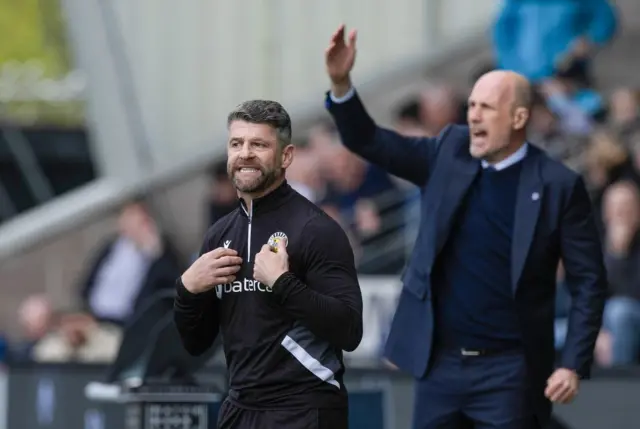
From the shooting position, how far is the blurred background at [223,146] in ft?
38.5

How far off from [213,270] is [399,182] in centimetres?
914

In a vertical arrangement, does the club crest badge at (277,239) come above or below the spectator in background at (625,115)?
below

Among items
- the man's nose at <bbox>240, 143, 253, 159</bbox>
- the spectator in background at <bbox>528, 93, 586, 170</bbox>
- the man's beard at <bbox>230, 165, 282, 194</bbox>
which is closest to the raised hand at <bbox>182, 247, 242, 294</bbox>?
the man's beard at <bbox>230, 165, 282, 194</bbox>

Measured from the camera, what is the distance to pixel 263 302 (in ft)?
21.3

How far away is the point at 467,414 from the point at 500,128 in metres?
1.30

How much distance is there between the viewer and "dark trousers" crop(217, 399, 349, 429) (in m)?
6.43

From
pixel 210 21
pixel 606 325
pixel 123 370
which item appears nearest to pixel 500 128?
pixel 123 370

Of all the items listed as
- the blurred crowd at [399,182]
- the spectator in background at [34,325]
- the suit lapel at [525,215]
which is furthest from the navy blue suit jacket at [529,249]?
the spectator in background at [34,325]

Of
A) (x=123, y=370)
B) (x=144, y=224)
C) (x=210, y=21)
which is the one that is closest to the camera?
(x=123, y=370)

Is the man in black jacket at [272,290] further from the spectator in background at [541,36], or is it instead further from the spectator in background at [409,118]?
the spectator in background at [409,118]

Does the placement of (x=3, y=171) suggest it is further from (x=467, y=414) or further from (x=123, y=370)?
(x=467, y=414)

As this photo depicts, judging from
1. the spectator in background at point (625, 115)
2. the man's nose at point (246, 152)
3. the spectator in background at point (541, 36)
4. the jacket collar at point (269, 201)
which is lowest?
the jacket collar at point (269, 201)

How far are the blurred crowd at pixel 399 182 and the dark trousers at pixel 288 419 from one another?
6149mm

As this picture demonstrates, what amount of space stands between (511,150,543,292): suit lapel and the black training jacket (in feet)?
4.86
